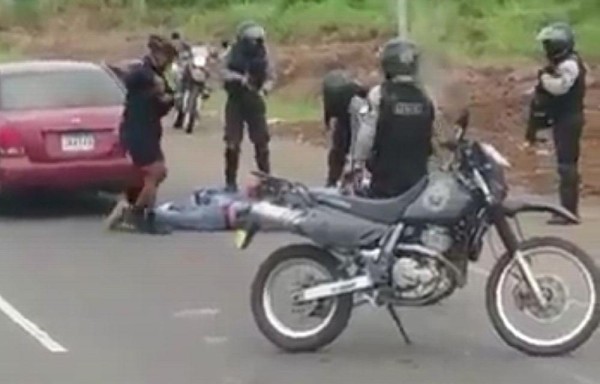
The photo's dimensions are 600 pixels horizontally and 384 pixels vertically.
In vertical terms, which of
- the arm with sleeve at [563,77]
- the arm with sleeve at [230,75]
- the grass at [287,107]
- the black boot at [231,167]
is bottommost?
the grass at [287,107]

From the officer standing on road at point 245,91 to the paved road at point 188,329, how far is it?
227 cm

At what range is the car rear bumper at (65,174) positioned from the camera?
61.0 feet

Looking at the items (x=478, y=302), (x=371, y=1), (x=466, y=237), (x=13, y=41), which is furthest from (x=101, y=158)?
(x=13, y=41)

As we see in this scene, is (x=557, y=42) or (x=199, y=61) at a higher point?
(x=557, y=42)

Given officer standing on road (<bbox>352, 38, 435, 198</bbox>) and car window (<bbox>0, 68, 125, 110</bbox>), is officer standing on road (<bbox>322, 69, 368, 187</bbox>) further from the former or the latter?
officer standing on road (<bbox>352, 38, 435, 198</bbox>)

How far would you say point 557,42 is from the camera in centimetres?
1667

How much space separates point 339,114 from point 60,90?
11.9 feet

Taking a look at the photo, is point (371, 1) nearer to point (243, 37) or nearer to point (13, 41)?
point (13, 41)

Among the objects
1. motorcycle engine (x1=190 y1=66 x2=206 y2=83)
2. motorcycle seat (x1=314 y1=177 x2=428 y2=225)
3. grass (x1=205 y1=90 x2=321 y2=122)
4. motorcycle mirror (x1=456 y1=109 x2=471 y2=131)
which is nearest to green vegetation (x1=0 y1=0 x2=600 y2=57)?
grass (x1=205 y1=90 x2=321 y2=122)

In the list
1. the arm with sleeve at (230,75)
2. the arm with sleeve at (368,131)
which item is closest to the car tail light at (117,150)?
the arm with sleeve at (230,75)

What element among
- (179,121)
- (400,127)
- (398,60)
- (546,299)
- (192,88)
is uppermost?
(398,60)

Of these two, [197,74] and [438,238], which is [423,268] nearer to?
[438,238]

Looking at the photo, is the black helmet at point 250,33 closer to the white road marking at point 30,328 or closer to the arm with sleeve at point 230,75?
the arm with sleeve at point 230,75

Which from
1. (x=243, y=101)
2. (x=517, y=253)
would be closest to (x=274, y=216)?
(x=517, y=253)
